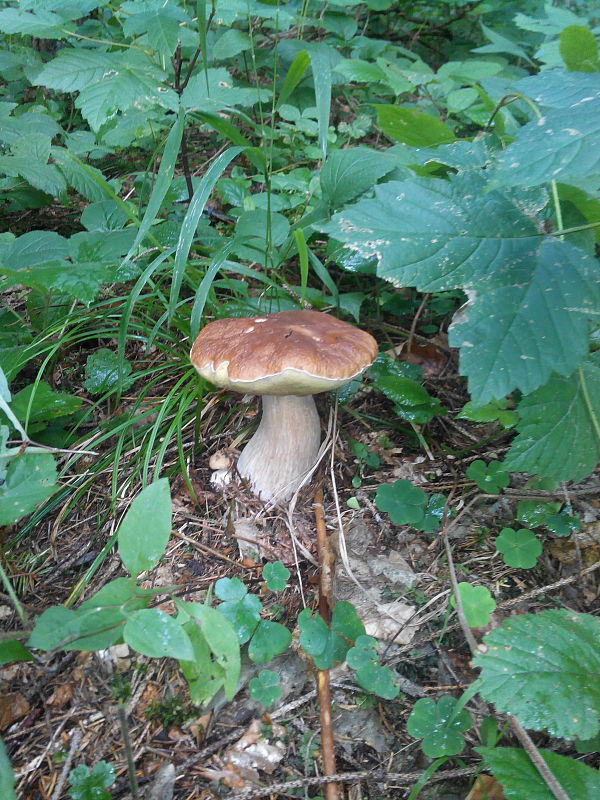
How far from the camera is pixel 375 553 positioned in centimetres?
176

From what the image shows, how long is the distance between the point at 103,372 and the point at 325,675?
1450mm

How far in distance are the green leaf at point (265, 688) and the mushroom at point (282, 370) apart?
25.2 inches

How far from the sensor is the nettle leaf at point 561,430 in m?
1.40

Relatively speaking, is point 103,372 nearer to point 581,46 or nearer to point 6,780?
point 6,780

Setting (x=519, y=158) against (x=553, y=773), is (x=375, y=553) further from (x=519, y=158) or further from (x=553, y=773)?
(x=519, y=158)

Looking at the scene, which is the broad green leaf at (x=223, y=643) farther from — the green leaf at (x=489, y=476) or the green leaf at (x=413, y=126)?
the green leaf at (x=413, y=126)

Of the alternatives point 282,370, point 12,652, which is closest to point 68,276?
point 282,370

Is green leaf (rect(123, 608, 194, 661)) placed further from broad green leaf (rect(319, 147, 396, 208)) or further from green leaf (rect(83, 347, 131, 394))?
broad green leaf (rect(319, 147, 396, 208))

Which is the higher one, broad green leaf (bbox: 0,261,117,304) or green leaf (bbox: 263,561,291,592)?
broad green leaf (bbox: 0,261,117,304)

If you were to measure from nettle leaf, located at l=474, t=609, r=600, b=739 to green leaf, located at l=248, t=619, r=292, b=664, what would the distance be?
0.54m

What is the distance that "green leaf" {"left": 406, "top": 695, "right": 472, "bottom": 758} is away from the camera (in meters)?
1.25

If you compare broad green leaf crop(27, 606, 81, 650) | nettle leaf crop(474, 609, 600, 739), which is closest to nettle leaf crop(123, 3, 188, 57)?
broad green leaf crop(27, 606, 81, 650)

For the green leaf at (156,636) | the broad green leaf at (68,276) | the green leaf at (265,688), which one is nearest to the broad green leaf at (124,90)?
the broad green leaf at (68,276)

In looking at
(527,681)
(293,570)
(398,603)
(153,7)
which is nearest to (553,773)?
(527,681)
